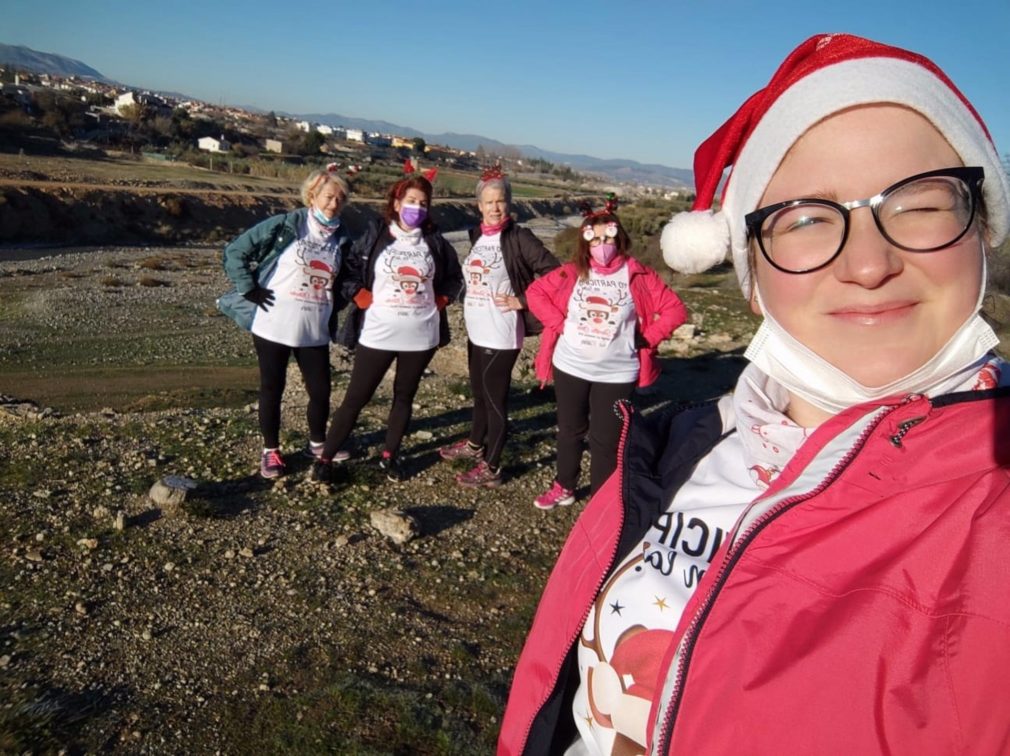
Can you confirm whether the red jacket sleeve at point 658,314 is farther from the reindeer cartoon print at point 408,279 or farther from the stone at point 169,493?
the stone at point 169,493

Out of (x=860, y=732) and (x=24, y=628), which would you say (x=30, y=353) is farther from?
(x=860, y=732)

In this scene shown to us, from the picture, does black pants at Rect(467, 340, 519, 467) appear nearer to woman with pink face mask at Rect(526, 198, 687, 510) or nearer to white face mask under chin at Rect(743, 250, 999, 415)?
woman with pink face mask at Rect(526, 198, 687, 510)

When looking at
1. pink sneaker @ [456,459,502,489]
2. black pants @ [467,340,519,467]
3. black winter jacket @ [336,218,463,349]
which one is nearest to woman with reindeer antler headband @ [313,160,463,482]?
black winter jacket @ [336,218,463,349]

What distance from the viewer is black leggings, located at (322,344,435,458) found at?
5035 millimetres

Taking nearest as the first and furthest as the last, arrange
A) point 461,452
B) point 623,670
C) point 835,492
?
point 835,492
point 623,670
point 461,452

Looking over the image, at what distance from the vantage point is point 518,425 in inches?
294

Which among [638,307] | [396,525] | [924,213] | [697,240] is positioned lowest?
[396,525]

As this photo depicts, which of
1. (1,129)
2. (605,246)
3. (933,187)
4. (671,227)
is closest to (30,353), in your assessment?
(605,246)

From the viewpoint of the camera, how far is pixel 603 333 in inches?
182

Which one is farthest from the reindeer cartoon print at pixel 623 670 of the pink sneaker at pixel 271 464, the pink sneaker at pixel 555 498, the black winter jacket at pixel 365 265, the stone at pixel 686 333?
the stone at pixel 686 333

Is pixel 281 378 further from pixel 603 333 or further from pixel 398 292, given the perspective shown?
pixel 603 333

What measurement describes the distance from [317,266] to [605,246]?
2152mm

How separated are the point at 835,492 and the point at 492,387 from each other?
434cm

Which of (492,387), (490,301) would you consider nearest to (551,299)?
(490,301)
